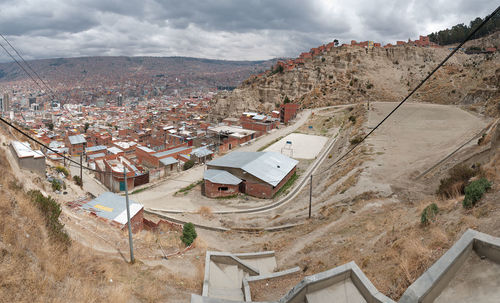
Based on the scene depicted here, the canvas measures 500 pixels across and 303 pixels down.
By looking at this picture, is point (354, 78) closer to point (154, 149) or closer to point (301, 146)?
point (301, 146)

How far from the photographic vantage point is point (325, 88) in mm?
68312

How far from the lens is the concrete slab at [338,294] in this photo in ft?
17.5

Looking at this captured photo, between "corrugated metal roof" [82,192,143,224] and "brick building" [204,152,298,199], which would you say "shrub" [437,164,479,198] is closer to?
"brick building" [204,152,298,199]

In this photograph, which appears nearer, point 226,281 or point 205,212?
point 226,281

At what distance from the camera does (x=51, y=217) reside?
8.78 meters

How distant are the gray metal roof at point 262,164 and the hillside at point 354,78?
4079cm

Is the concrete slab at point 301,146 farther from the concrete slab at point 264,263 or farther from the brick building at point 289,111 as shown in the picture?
the concrete slab at point 264,263

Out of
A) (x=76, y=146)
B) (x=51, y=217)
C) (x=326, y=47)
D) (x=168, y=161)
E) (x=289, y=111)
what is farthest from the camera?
(x=326, y=47)

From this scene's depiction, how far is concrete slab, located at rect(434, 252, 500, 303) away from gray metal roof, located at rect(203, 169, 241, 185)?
19182 mm

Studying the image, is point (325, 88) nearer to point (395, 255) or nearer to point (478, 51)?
point (478, 51)

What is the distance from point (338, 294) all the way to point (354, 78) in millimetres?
70478

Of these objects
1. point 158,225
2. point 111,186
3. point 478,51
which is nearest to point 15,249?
point 158,225

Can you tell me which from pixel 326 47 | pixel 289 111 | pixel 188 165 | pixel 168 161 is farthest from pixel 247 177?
pixel 326 47

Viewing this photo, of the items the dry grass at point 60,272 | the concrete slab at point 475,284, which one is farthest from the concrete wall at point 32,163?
the concrete slab at point 475,284
